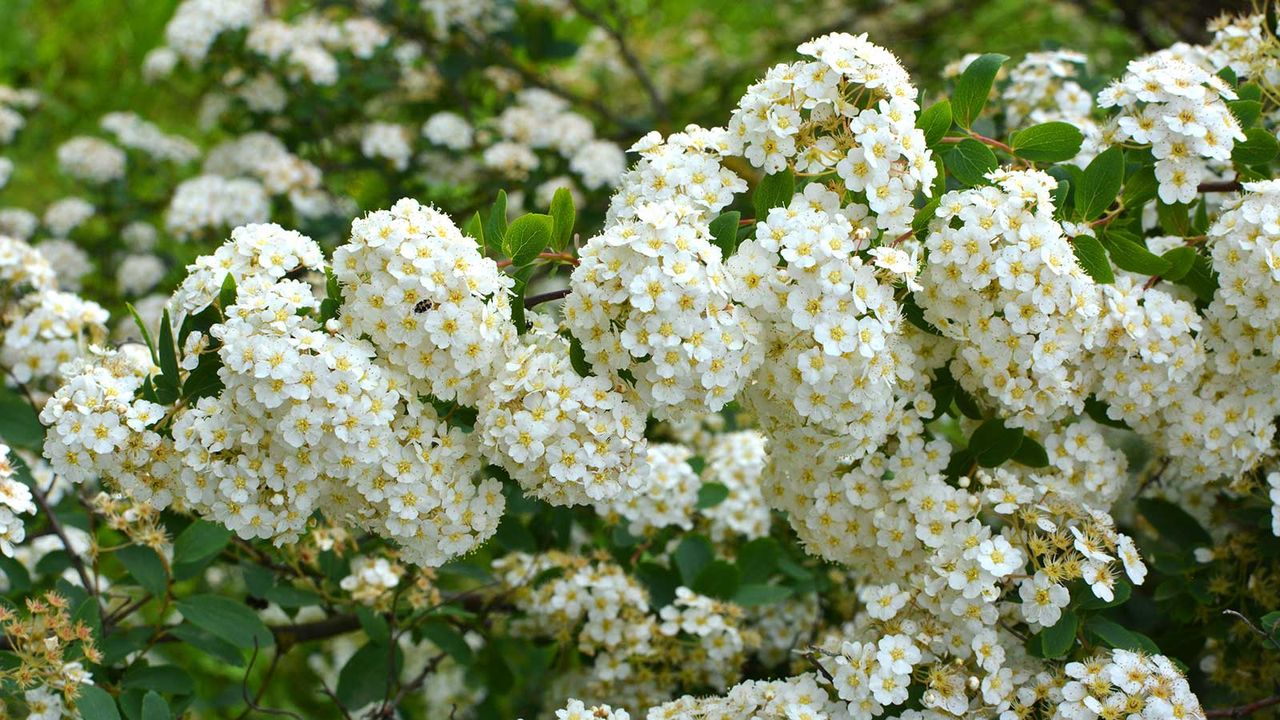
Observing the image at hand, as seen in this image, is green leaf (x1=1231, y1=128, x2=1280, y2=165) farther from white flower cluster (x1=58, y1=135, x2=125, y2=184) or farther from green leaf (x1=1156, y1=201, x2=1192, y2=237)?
white flower cluster (x1=58, y1=135, x2=125, y2=184)

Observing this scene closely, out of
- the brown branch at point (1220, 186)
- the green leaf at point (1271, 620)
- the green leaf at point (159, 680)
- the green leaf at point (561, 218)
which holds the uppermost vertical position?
the green leaf at point (561, 218)

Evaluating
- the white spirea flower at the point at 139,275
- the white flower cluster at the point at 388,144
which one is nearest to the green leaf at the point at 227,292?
the white flower cluster at the point at 388,144

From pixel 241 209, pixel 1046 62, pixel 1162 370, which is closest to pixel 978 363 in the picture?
pixel 1162 370

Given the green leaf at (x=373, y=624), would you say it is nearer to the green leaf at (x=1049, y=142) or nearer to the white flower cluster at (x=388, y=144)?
the green leaf at (x=1049, y=142)

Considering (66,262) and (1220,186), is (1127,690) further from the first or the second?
(66,262)

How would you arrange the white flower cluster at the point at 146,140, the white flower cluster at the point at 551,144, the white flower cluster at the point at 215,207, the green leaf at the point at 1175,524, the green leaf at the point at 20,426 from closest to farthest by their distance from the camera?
→ the green leaf at the point at 1175,524 < the green leaf at the point at 20,426 < the white flower cluster at the point at 215,207 < the white flower cluster at the point at 551,144 < the white flower cluster at the point at 146,140

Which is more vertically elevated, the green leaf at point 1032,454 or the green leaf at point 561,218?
the green leaf at point 561,218

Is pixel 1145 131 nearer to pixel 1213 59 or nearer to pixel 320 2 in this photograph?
pixel 1213 59
